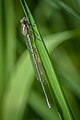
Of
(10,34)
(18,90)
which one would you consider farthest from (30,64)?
(10,34)

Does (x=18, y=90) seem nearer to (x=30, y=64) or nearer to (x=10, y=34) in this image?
(x=30, y=64)

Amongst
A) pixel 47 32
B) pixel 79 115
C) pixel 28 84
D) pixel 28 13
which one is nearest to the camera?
pixel 28 13

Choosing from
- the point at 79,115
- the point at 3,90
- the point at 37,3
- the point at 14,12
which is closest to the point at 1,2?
the point at 14,12

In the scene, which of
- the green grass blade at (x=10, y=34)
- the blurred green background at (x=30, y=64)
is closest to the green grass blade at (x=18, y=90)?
the blurred green background at (x=30, y=64)

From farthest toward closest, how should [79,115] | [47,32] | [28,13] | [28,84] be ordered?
[47,32]
[79,115]
[28,84]
[28,13]

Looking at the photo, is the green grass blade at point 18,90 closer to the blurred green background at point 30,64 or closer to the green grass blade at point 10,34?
the blurred green background at point 30,64

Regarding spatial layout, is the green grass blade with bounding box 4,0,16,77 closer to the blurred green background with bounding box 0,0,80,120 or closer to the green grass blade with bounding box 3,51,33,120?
the blurred green background with bounding box 0,0,80,120

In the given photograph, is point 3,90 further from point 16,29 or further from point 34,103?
point 16,29
